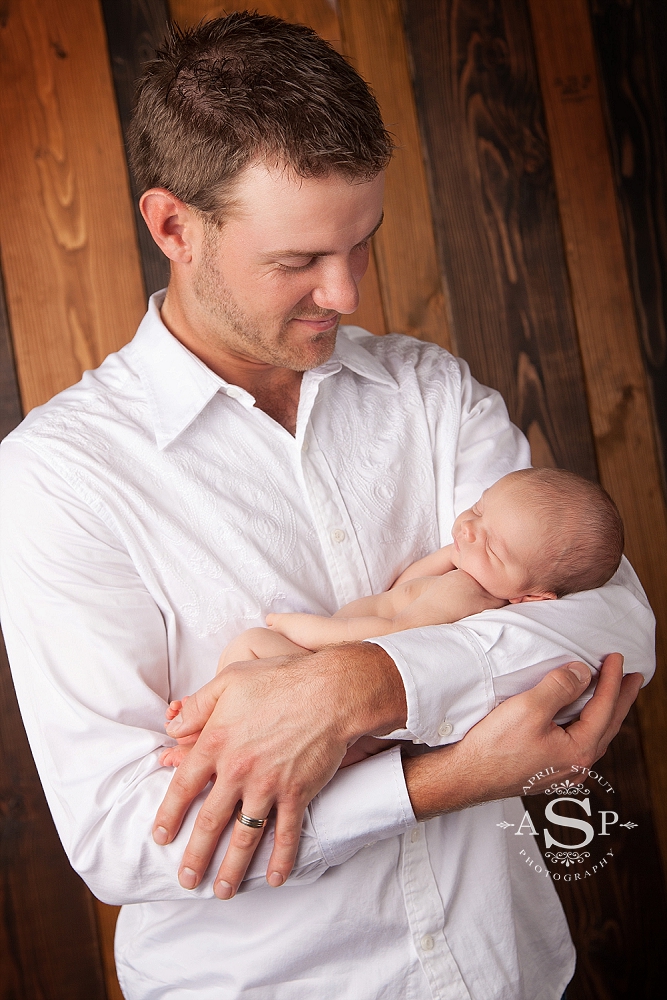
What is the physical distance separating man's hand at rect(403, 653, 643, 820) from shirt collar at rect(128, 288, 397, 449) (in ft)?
2.13

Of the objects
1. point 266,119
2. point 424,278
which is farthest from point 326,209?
point 424,278

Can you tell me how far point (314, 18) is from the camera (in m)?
2.21

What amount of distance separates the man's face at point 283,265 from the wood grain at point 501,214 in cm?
96

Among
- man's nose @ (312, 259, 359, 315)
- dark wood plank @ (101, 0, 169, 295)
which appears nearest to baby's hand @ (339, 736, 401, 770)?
man's nose @ (312, 259, 359, 315)

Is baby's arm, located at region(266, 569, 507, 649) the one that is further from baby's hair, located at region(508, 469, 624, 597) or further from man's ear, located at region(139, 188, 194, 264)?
man's ear, located at region(139, 188, 194, 264)

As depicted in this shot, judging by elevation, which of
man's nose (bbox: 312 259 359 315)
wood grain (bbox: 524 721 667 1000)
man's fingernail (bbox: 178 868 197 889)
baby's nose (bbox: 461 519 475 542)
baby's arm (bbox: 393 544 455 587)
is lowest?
wood grain (bbox: 524 721 667 1000)

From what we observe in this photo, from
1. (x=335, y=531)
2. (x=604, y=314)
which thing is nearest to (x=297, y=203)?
(x=335, y=531)

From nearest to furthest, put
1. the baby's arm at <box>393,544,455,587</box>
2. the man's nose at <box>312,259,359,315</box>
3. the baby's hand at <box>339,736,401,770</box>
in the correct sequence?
1. the baby's hand at <box>339,736,401,770</box>
2. the man's nose at <box>312,259,359,315</box>
3. the baby's arm at <box>393,544,455,587</box>

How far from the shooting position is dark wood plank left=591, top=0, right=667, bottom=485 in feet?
7.55

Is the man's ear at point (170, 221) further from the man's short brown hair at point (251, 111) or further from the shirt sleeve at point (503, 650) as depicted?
the shirt sleeve at point (503, 650)

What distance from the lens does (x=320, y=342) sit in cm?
143

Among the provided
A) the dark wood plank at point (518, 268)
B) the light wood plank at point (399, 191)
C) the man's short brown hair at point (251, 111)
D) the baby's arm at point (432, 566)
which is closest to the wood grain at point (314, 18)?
the light wood plank at point (399, 191)

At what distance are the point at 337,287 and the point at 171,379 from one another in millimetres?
318

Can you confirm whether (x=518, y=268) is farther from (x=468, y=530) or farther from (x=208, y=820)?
(x=208, y=820)
